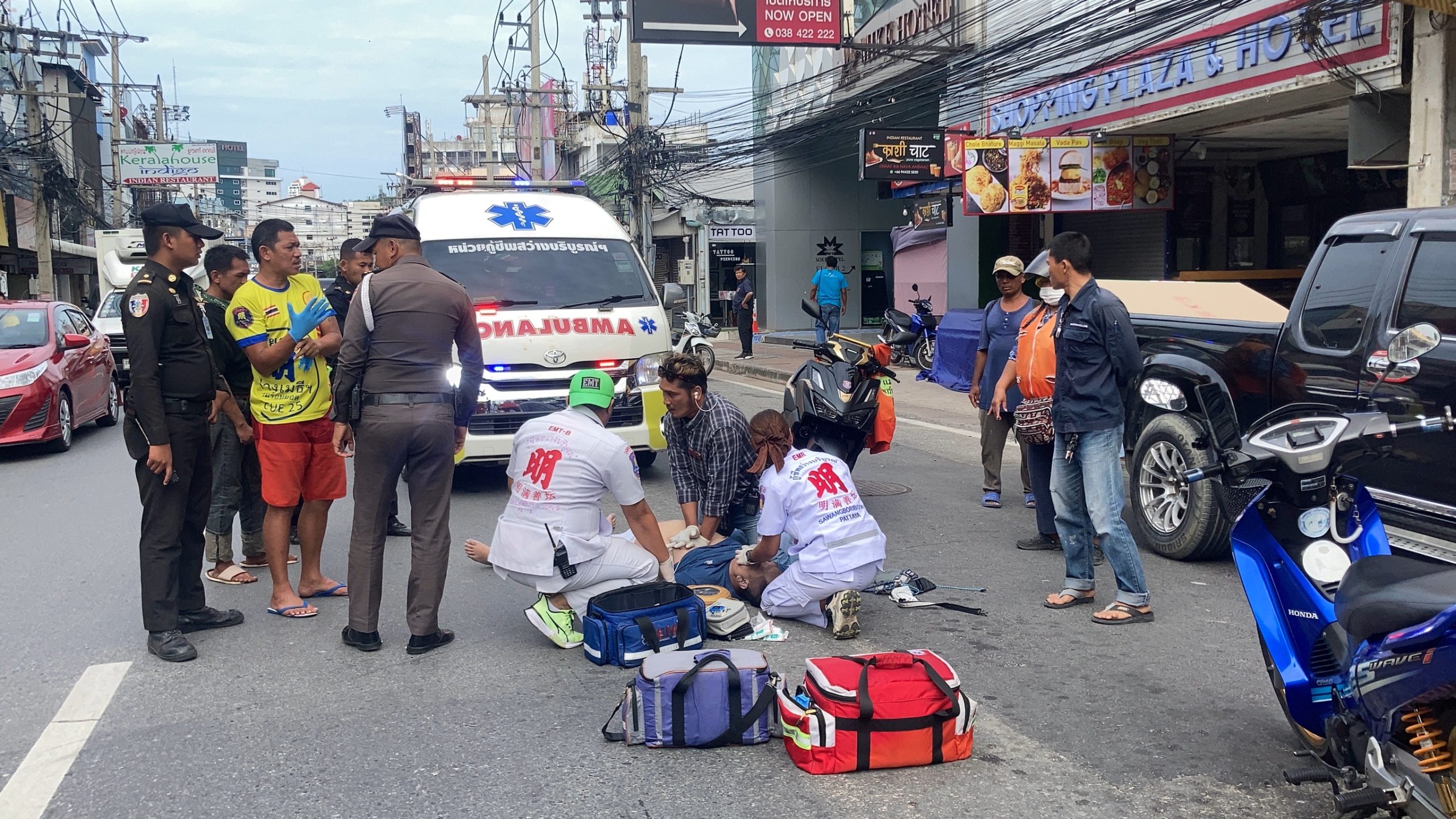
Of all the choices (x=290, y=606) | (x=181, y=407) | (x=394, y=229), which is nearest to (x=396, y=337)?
(x=394, y=229)

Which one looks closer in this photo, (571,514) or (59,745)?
(59,745)

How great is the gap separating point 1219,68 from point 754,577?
11.2 meters

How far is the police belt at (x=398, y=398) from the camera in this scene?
205 inches

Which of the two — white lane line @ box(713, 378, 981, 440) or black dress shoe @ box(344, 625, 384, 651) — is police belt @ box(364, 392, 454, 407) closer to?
black dress shoe @ box(344, 625, 384, 651)

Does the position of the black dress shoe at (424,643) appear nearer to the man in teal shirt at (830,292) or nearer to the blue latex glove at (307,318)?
the blue latex glove at (307,318)

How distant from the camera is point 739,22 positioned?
17.9 meters

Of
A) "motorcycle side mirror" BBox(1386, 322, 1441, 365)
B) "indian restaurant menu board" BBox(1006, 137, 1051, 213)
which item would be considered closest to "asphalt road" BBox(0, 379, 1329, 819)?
"motorcycle side mirror" BBox(1386, 322, 1441, 365)

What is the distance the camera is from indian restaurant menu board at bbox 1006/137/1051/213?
17.0 m

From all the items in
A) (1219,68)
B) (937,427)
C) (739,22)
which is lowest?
(937,427)

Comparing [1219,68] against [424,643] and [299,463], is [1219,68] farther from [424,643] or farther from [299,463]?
[424,643]

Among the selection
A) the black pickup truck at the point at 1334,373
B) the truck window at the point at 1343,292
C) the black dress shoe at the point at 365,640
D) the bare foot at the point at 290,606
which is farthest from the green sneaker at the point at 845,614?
the truck window at the point at 1343,292

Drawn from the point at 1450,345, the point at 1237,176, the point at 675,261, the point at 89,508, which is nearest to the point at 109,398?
the point at 89,508

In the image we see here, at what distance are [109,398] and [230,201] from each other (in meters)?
95.5

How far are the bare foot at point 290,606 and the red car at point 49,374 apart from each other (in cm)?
728
